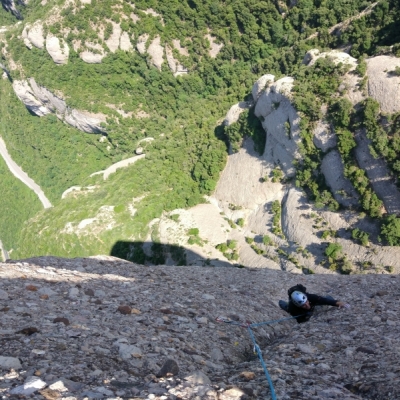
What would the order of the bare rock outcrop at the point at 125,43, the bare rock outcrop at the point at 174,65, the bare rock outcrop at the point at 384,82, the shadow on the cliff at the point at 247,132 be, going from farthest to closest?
the bare rock outcrop at the point at 125,43
the bare rock outcrop at the point at 174,65
the shadow on the cliff at the point at 247,132
the bare rock outcrop at the point at 384,82

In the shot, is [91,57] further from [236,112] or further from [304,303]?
[304,303]

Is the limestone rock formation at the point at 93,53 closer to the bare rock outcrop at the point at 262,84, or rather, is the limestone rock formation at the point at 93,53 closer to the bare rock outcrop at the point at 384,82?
the bare rock outcrop at the point at 262,84

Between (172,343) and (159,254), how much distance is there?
1037 inches

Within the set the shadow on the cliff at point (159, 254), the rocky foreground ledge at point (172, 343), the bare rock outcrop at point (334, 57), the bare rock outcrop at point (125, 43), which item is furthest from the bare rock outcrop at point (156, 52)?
the rocky foreground ledge at point (172, 343)

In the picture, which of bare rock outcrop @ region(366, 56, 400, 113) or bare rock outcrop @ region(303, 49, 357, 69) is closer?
bare rock outcrop @ region(366, 56, 400, 113)

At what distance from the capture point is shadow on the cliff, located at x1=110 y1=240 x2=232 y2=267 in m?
31.0

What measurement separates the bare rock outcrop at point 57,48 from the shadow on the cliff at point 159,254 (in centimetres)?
3472

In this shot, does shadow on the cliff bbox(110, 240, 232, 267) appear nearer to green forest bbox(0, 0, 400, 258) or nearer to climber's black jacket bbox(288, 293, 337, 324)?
green forest bbox(0, 0, 400, 258)

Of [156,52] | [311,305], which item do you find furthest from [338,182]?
[156,52]

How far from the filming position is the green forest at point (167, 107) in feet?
84.5

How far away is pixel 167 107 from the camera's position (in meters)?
52.9

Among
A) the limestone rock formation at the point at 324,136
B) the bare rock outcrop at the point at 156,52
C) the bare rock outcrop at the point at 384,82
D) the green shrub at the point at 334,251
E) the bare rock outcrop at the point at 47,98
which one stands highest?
the bare rock outcrop at the point at 156,52

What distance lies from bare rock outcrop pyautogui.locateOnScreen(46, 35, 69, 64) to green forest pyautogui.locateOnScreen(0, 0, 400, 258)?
879mm

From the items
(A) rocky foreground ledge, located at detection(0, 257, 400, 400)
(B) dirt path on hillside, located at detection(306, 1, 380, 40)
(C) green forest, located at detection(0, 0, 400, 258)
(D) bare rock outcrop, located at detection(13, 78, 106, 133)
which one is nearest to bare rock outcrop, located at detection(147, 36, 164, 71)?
(C) green forest, located at detection(0, 0, 400, 258)
